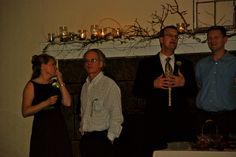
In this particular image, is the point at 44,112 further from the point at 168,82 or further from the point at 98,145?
the point at 168,82

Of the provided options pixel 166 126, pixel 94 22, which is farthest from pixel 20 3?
pixel 166 126

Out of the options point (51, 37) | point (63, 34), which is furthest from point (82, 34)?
point (51, 37)

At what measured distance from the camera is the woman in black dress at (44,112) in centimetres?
353

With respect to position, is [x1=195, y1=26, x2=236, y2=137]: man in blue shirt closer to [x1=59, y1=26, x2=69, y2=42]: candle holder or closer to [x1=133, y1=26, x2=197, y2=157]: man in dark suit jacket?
[x1=133, y1=26, x2=197, y2=157]: man in dark suit jacket

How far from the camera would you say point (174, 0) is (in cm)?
471

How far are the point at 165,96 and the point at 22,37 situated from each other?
8.01 feet

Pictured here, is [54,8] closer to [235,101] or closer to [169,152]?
[235,101]

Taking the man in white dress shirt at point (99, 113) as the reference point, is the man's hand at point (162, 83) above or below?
above

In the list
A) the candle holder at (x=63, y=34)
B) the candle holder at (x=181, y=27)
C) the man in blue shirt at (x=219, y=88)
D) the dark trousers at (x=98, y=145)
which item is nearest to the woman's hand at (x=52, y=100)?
the dark trousers at (x=98, y=145)

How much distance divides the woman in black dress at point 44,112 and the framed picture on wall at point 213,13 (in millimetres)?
1783

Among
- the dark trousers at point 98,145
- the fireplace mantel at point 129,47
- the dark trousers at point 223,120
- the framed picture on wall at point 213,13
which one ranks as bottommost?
the dark trousers at point 98,145

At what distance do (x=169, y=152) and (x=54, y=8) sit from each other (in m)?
3.13

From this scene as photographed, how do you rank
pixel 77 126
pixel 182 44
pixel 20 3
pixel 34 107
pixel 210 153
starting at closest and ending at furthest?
pixel 210 153 → pixel 34 107 → pixel 182 44 → pixel 77 126 → pixel 20 3

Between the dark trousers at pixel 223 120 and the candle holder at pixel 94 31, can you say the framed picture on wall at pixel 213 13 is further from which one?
the dark trousers at pixel 223 120
